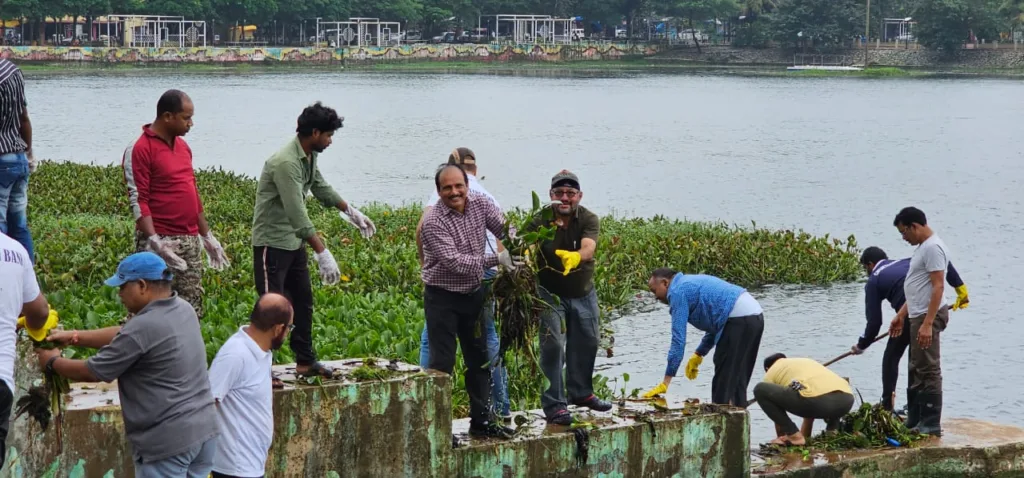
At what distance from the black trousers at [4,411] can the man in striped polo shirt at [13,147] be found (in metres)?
3.15

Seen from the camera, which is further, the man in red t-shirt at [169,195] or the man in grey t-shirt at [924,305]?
the man in grey t-shirt at [924,305]

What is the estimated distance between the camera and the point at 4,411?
5430 mm

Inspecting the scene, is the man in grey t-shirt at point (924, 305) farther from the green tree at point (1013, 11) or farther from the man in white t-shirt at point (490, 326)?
the green tree at point (1013, 11)

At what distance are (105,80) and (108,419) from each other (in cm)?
8045

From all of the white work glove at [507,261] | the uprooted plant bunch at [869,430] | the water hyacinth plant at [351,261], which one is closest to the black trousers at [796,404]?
the uprooted plant bunch at [869,430]

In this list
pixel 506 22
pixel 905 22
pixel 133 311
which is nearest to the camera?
pixel 133 311

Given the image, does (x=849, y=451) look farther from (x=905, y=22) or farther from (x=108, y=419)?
(x=905, y=22)

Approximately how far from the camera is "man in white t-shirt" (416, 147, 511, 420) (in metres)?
7.39

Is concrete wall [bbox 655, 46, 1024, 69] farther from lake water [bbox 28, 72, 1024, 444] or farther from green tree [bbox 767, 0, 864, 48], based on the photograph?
lake water [bbox 28, 72, 1024, 444]

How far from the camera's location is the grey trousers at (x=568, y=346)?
25.4 ft

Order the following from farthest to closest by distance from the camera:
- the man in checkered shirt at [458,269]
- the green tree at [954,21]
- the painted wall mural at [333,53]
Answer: the green tree at [954,21] → the painted wall mural at [333,53] → the man in checkered shirt at [458,269]

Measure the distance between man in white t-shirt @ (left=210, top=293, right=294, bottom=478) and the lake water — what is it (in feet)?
20.8

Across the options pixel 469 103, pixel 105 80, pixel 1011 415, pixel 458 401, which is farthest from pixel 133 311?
pixel 105 80

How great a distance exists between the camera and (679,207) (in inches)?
1325
